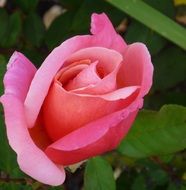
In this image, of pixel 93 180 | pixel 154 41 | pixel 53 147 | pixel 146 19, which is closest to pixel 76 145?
pixel 53 147

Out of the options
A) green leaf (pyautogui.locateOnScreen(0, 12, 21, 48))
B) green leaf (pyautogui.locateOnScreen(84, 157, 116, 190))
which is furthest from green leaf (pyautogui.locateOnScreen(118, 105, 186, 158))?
green leaf (pyautogui.locateOnScreen(0, 12, 21, 48))

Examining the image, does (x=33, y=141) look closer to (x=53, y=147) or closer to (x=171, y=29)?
(x=53, y=147)

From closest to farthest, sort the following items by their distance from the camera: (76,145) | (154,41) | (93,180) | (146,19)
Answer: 1. (76,145)
2. (93,180)
3. (146,19)
4. (154,41)

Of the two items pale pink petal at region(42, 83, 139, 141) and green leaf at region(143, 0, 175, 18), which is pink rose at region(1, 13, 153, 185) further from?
green leaf at region(143, 0, 175, 18)

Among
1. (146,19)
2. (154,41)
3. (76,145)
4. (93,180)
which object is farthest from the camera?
(154,41)

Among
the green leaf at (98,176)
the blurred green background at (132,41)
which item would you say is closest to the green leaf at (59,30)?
the blurred green background at (132,41)

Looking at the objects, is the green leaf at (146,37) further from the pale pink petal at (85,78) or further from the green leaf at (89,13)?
the pale pink petal at (85,78)

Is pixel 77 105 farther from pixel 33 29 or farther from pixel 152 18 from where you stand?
pixel 33 29
